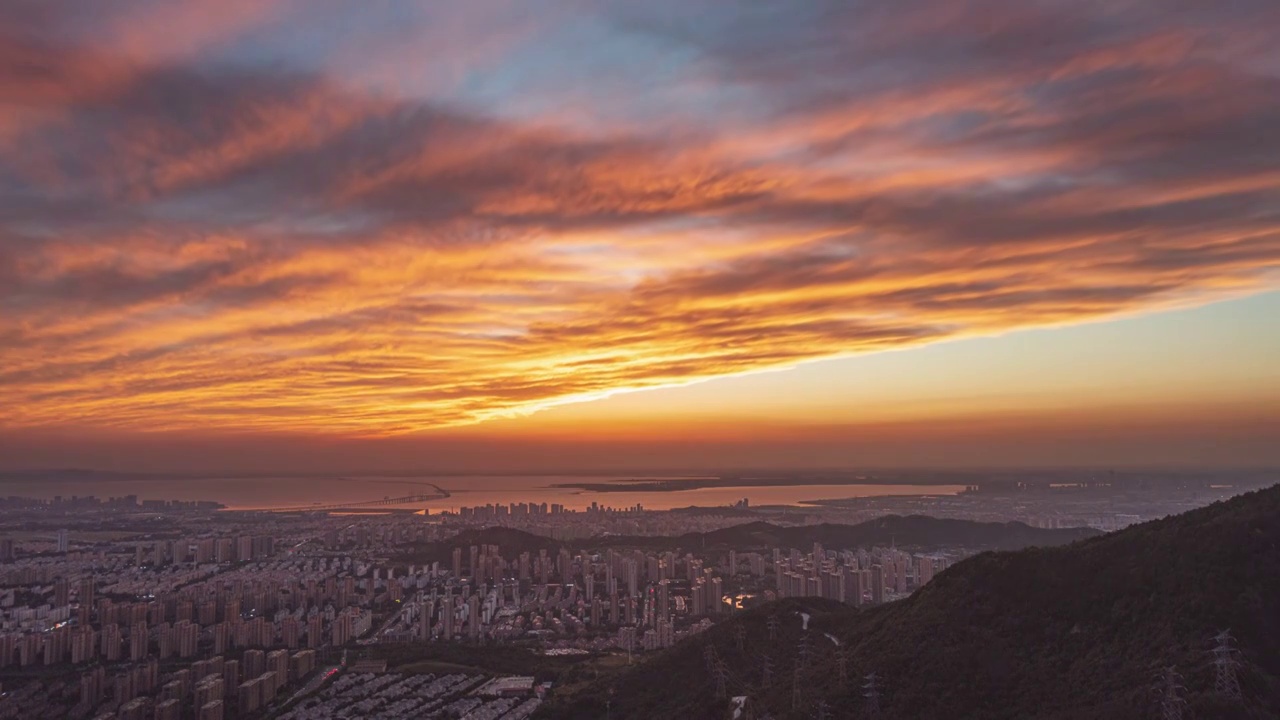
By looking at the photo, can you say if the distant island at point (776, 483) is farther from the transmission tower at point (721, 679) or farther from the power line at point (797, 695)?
the power line at point (797, 695)

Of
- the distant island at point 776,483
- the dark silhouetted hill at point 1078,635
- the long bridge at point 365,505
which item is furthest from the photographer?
the distant island at point 776,483

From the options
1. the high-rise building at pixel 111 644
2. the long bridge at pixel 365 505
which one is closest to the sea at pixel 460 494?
the long bridge at pixel 365 505

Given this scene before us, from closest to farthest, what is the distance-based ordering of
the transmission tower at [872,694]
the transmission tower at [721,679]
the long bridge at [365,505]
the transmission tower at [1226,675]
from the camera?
1. the transmission tower at [1226,675]
2. the transmission tower at [872,694]
3. the transmission tower at [721,679]
4. the long bridge at [365,505]

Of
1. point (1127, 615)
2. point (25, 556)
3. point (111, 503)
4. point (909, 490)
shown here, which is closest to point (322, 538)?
point (25, 556)

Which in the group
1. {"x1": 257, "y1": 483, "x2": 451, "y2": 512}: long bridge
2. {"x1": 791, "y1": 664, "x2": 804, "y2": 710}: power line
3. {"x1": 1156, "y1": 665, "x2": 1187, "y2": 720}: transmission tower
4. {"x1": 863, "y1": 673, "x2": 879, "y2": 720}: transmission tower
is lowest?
{"x1": 257, "y1": 483, "x2": 451, "y2": 512}: long bridge

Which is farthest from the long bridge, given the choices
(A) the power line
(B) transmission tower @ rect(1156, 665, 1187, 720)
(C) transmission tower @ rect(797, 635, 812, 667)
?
(B) transmission tower @ rect(1156, 665, 1187, 720)

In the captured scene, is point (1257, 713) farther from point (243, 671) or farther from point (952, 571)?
point (243, 671)

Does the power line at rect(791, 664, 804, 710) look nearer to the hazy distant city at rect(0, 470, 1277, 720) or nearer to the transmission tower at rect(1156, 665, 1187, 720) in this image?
the transmission tower at rect(1156, 665, 1187, 720)
